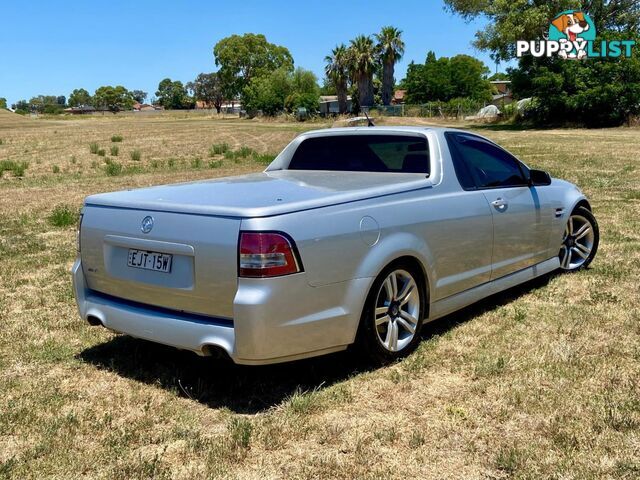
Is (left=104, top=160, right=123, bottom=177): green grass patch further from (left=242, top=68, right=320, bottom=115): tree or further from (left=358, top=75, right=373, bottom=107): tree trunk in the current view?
(left=242, top=68, right=320, bottom=115): tree

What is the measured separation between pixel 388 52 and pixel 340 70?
20.2ft

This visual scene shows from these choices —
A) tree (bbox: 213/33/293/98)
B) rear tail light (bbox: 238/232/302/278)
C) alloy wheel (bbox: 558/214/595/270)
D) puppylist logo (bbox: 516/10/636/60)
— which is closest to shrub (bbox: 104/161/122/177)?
alloy wheel (bbox: 558/214/595/270)

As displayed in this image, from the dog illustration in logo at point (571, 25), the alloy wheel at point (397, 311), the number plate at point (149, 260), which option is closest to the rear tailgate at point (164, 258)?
the number plate at point (149, 260)

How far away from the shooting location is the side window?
5090 mm

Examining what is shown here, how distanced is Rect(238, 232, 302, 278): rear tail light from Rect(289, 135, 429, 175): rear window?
5.69ft

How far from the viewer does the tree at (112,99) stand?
189000 millimetres

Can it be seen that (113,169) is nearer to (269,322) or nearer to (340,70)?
(269,322)

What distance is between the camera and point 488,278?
16.6 ft

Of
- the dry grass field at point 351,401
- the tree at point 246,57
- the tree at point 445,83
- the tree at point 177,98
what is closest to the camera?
the dry grass field at point 351,401

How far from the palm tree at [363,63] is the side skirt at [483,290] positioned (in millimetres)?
68598

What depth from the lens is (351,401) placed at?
3764 mm

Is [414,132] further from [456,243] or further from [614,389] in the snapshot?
[614,389]

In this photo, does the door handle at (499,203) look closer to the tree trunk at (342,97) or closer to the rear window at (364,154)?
the rear window at (364,154)

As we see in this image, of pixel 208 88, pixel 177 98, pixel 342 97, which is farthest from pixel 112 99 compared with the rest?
pixel 342 97
